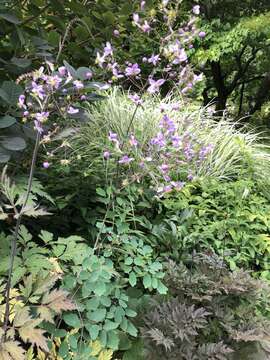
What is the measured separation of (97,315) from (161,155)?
31.7 inches

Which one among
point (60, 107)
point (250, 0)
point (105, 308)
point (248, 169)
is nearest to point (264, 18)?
point (250, 0)

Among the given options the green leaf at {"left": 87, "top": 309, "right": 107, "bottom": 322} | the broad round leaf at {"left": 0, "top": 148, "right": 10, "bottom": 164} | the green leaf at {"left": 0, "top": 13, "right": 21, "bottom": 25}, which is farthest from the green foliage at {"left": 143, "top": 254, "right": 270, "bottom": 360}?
the green leaf at {"left": 0, "top": 13, "right": 21, "bottom": 25}

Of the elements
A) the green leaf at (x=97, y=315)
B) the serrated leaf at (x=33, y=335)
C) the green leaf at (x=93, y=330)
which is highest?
the serrated leaf at (x=33, y=335)

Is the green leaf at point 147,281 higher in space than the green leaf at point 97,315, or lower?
higher

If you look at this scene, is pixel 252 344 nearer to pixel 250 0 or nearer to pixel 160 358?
pixel 160 358

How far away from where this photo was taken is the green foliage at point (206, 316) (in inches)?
64.4

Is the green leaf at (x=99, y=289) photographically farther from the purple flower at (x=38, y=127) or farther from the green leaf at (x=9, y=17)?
the green leaf at (x=9, y=17)

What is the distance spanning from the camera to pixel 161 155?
206 cm

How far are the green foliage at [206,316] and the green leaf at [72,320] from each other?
262mm

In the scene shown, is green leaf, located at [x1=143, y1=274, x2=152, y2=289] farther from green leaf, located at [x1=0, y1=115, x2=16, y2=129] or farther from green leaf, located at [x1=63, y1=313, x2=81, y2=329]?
green leaf, located at [x1=0, y1=115, x2=16, y2=129]

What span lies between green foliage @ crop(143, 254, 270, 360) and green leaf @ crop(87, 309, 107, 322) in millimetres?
A: 176

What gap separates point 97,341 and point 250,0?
26.2ft

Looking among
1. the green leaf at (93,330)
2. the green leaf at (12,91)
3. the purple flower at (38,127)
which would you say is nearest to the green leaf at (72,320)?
the green leaf at (93,330)

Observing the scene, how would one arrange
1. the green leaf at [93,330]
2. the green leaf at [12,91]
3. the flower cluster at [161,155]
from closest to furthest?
1. the green leaf at [93,330]
2. the green leaf at [12,91]
3. the flower cluster at [161,155]
